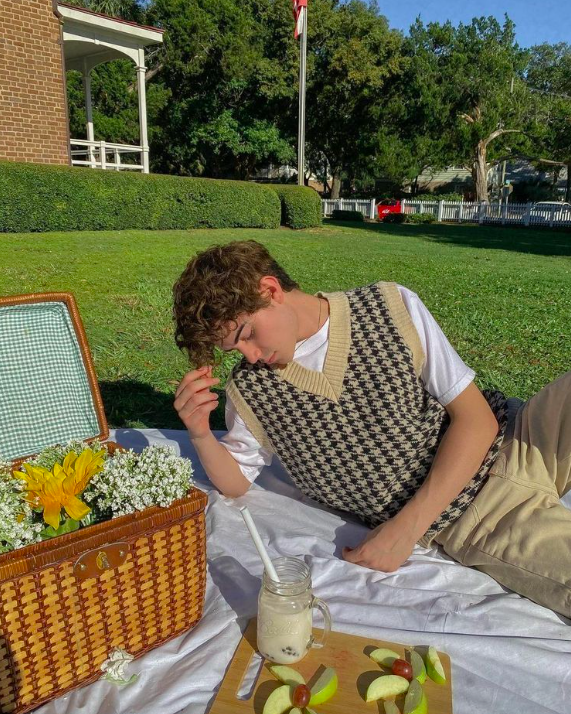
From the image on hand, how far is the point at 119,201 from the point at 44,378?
428 inches

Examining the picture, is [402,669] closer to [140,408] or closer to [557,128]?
[140,408]

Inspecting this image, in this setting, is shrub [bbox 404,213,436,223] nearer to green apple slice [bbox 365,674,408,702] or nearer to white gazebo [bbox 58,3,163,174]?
white gazebo [bbox 58,3,163,174]

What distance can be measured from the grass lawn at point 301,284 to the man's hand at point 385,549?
1.84 meters

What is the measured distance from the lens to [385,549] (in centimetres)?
202

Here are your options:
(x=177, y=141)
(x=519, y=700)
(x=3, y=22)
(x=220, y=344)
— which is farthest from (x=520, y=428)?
(x=177, y=141)

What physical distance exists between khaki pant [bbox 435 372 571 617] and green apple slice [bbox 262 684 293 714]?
2.94ft

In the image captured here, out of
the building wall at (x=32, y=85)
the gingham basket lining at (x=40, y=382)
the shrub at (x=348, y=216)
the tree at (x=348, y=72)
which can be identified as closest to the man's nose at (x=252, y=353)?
the gingham basket lining at (x=40, y=382)

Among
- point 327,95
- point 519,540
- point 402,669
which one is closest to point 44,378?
point 402,669

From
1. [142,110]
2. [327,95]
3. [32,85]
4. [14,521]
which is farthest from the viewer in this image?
[327,95]

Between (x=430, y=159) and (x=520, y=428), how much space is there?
123 ft

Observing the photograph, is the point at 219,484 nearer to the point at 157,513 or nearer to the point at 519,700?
the point at 157,513

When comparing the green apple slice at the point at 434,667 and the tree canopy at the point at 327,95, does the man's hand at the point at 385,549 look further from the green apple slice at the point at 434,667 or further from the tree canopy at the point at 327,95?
the tree canopy at the point at 327,95

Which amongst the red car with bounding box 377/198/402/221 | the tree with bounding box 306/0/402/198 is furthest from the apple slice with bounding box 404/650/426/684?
the tree with bounding box 306/0/402/198

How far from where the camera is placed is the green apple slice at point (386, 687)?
142 cm
